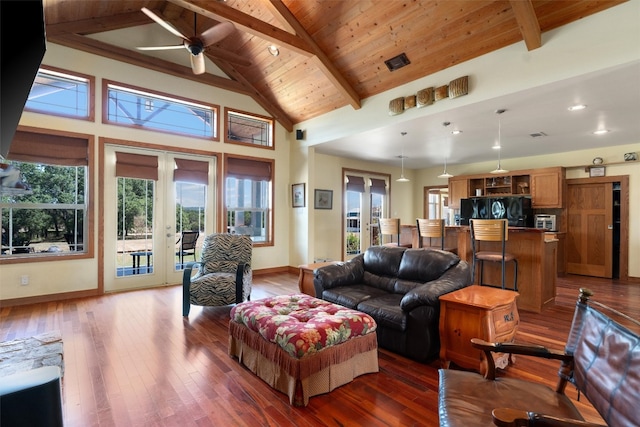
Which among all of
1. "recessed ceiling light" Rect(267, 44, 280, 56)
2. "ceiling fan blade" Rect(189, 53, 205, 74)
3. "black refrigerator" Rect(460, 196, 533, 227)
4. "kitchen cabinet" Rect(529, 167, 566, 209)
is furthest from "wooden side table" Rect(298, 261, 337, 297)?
"kitchen cabinet" Rect(529, 167, 566, 209)

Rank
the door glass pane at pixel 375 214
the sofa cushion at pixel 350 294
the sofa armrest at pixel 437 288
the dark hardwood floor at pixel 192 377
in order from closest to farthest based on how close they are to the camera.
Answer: the dark hardwood floor at pixel 192 377 < the sofa armrest at pixel 437 288 < the sofa cushion at pixel 350 294 < the door glass pane at pixel 375 214

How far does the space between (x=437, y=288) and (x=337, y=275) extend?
1184 mm

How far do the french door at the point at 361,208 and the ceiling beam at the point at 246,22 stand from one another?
368cm

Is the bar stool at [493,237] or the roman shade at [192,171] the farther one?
the roman shade at [192,171]

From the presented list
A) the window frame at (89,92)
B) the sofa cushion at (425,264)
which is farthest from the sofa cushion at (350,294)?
the window frame at (89,92)

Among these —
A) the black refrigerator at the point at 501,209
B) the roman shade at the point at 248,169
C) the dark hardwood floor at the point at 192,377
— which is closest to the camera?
the dark hardwood floor at the point at 192,377

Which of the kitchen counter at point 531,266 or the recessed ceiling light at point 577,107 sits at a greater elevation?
the recessed ceiling light at point 577,107

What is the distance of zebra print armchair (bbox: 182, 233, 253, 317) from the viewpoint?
377cm

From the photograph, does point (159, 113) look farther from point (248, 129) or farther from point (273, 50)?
point (273, 50)

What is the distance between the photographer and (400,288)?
3.23 metres

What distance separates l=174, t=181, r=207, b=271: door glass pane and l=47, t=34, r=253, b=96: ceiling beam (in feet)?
6.31

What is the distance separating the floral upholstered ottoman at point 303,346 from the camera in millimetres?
2074

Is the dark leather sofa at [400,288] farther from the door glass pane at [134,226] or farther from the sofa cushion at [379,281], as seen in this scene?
the door glass pane at [134,226]

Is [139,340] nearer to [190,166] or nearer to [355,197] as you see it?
[190,166]
